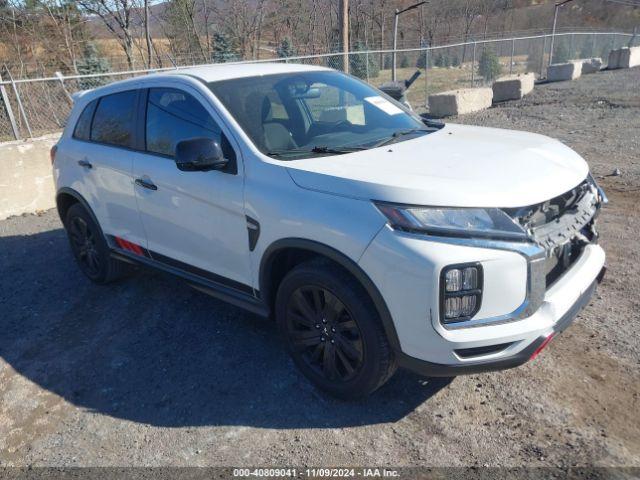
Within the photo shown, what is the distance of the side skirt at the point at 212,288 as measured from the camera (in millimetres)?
3511

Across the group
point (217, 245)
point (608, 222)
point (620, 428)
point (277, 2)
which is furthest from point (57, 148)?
point (277, 2)

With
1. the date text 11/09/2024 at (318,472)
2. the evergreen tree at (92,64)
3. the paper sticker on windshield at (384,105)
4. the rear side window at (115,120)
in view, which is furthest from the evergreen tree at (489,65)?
the date text 11/09/2024 at (318,472)

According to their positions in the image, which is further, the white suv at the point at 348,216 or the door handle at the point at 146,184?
the door handle at the point at 146,184

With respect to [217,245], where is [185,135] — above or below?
above

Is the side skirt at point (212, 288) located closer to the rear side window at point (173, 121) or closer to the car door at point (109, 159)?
the car door at point (109, 159)

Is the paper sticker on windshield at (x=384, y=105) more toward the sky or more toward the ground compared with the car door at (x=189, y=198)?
more toward the sky

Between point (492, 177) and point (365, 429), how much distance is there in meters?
1.53

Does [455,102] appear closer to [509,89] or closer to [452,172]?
[509,89]

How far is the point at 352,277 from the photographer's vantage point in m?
2.87

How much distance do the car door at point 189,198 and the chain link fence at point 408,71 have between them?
14.2 ft

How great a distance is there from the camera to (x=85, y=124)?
4.90 metres

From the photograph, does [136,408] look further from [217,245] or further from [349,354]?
[349,354]

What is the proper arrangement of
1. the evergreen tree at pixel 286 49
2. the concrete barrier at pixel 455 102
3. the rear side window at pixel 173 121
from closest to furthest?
the rear side window at pixel 173 121
the concrete barrier at pixel 455 102
the evergreen tree at pixel 286 49

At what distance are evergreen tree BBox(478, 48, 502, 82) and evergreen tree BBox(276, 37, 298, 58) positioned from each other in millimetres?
8142
